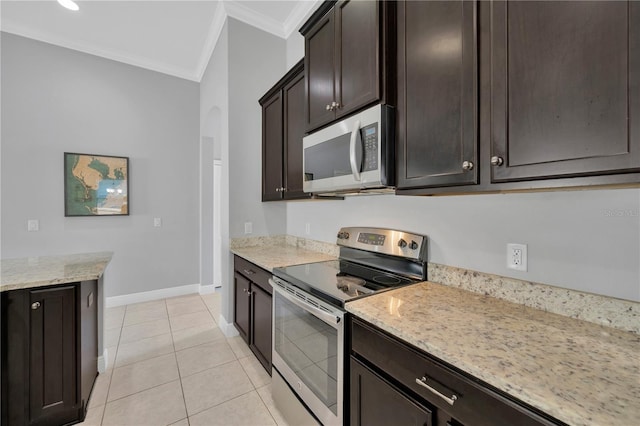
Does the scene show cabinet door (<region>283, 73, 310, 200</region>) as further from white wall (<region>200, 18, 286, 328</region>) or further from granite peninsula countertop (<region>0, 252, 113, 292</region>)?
granite peninsula countertop (<region>0, 252, 113, 292</region>)

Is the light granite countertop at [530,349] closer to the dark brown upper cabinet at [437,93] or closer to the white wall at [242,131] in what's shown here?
the dark brown upper cabinet at [437,93]

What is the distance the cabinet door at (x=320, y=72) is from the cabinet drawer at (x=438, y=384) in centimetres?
126

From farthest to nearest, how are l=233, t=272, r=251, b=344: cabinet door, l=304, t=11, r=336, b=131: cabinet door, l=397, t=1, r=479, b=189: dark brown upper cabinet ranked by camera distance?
l=233, t=272, r=251, b=344: cabinet door < l=304, t=11, r=336, b=131: cabinet door < l=397, t=1, r=479, b=189: dark brown upper cabinet

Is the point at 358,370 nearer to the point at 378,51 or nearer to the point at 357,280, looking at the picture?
the point at 357,280

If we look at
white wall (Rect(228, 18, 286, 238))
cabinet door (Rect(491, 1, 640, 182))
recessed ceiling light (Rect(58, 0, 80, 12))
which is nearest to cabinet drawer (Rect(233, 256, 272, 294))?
white wall (Rect(228, 18, 286, 238))

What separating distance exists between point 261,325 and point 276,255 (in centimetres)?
57

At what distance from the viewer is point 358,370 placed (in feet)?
3.69

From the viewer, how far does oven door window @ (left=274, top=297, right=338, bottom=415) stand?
1.28 metres

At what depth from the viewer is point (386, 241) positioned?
170 cm

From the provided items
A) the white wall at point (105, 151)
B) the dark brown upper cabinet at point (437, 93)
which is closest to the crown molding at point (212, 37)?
the white wall at point (105, 151)

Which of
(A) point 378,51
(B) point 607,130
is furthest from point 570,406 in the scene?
(A) point 378,51

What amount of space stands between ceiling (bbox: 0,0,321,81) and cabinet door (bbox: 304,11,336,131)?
1.06 metres

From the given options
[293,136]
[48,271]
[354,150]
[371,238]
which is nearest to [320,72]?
[293,136]

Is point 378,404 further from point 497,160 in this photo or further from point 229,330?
point 229,330
